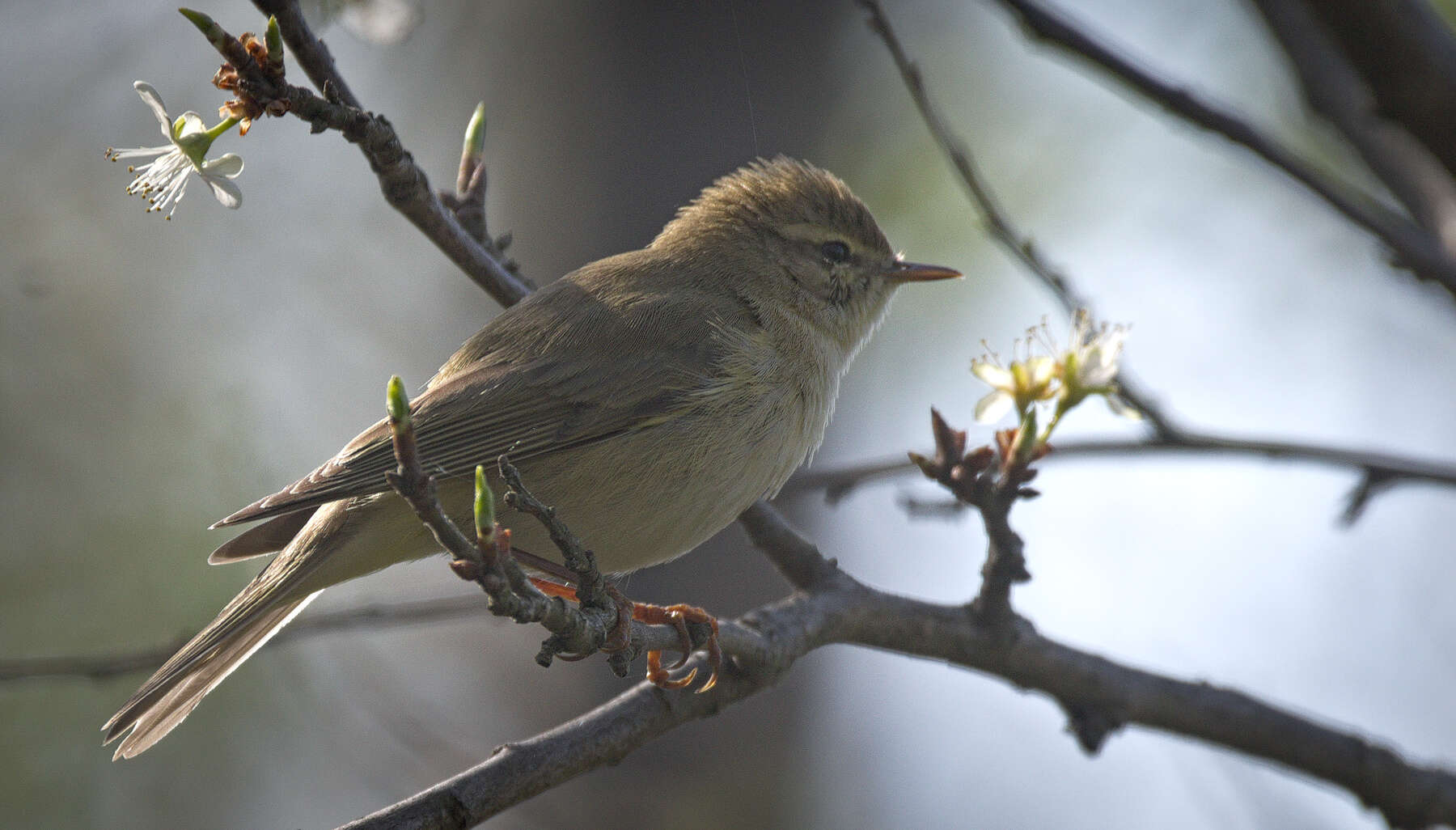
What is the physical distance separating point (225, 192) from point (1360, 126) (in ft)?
9.06

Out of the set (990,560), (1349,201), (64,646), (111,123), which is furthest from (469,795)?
(111,123)

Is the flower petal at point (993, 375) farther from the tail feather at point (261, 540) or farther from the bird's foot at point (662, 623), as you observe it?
the tail feather at point (261, 540)

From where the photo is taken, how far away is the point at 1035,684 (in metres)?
3.30

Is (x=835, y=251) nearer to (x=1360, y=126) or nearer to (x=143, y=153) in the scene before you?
(x=1360, y=126)

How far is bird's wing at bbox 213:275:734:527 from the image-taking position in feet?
11.0

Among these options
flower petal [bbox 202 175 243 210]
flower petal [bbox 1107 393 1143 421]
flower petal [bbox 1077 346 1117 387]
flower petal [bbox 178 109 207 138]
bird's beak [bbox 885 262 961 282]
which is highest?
flower petal [bbox 178 109 207 138]

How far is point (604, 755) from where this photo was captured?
2656 millimetres

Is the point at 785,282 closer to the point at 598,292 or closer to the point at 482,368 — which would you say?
the point at 598,292

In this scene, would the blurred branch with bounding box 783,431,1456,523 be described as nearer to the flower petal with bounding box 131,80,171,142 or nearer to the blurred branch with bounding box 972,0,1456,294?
the blurred branch with bounding box 972,0,1456,294

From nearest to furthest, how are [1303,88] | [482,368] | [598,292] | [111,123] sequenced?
[1303,88]
[482,368]
[598,292]
[111,123]

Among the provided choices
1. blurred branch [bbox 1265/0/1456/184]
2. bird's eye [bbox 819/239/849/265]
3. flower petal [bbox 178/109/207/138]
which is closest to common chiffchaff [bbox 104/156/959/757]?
bird's eye [bbox 819/239/849/265]

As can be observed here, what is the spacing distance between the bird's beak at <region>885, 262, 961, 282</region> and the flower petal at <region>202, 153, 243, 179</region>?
8.72ft

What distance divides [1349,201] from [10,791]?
20.3 feet

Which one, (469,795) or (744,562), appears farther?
(744,562)
